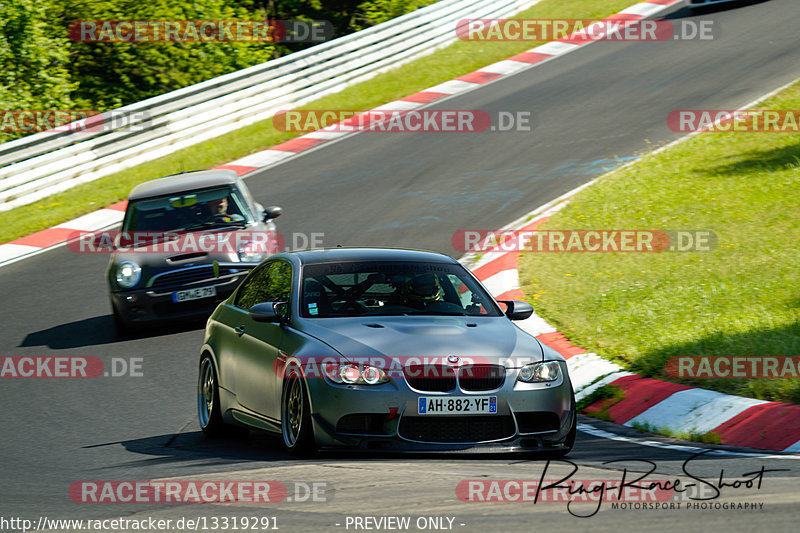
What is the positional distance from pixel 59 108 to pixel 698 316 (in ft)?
67.5

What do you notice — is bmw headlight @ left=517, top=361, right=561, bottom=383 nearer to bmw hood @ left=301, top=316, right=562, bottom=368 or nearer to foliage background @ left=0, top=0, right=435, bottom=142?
bmw hood @ left=301, top=316, right=562, bottom=368

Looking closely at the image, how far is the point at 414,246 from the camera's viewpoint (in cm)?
1466

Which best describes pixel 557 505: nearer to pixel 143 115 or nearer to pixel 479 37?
pixel 143 115

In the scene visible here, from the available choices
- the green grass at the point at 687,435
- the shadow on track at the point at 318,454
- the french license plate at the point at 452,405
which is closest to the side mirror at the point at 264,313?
the shadow on track at the point at 318,454

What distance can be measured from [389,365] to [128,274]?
21.2 ft

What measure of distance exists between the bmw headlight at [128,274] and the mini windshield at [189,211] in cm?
69

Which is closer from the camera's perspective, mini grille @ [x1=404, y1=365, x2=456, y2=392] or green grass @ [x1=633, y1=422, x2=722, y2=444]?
mini grille @ [x1=404, y1=365, x2=456, y2=392]

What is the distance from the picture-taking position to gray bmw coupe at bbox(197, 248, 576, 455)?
6.62 meters

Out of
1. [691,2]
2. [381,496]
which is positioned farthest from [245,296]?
[691,2]

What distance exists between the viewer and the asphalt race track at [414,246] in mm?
5551

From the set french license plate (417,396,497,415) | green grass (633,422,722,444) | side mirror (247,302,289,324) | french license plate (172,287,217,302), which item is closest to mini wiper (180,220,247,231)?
french license plate (172,287,217,302)

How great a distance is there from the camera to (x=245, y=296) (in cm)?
862

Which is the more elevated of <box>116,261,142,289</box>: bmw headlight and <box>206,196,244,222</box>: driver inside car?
<box>206,196,244,222</box>: driver inside car

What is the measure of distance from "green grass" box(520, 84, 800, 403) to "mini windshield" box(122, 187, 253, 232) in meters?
3.63
